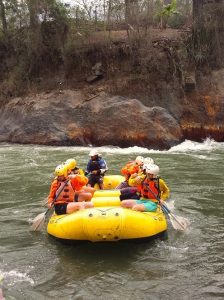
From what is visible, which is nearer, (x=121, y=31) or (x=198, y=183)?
(x=198, y=183)

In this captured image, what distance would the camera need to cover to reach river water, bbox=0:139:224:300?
4.54 metres

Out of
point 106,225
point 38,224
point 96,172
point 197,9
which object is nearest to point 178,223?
point 106,225

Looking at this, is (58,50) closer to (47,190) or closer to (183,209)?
(47,190)

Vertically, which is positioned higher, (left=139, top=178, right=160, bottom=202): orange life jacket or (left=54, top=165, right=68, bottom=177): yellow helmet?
(left=54, top=165, right=68, bottom=177): yellow helmet

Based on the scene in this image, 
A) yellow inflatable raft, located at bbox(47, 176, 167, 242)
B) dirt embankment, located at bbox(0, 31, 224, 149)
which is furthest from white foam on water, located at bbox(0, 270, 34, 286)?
dirt embankment, located at bbox(0, 31, 224, 149)

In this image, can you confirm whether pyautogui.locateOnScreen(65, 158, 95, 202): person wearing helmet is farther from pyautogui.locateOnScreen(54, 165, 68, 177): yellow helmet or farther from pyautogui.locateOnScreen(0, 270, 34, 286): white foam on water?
pyautogui.locateOnScreen(0, 270, 34, 286): white foam on water

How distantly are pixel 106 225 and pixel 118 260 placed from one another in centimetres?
44

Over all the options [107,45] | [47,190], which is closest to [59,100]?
[107,45]

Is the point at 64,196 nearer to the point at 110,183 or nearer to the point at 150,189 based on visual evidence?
Answer: the point at 150,189

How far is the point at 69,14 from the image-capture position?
762 inches

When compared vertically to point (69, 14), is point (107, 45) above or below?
below

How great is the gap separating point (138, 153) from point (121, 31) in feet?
24.2

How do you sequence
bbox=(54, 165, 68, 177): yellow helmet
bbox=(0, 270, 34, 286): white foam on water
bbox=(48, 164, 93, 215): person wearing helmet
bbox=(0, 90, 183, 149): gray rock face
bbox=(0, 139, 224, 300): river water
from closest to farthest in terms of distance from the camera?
bbox=(0, 139, 224, 300): river water
bbox=(0, 270, 34, 286): white foam on water
bbox=(48, 164, 93, 215): person wearing helmet
bbox=(54, 165, 68, 177): yellow helmet
bbox=(0, 90, 183, 149): gray rock face

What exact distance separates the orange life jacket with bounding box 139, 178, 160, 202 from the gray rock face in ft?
27.2
